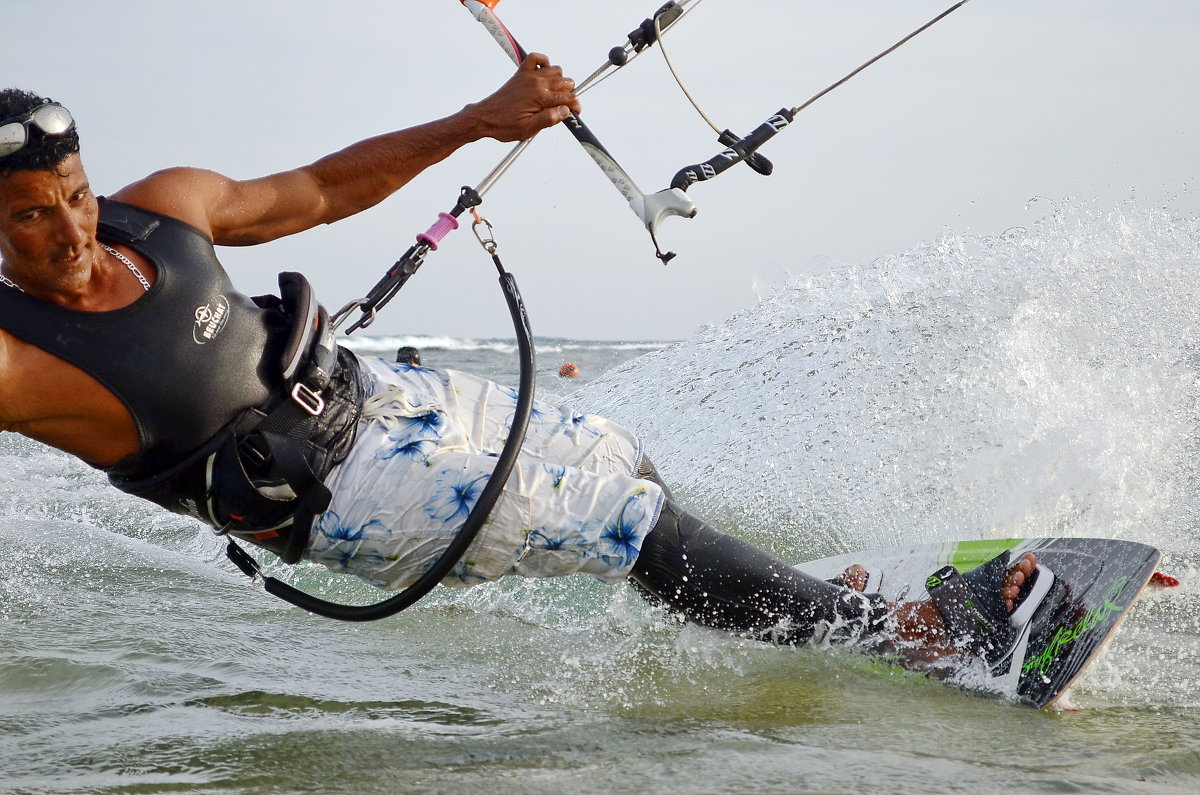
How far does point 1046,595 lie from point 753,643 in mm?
992

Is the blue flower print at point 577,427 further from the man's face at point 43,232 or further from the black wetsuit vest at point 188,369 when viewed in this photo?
the man's face at point 43,232

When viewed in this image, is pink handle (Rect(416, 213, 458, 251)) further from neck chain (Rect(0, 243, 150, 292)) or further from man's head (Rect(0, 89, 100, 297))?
man's head (Rect(0, 89, 100, 297))

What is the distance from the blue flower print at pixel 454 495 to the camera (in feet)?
8.61

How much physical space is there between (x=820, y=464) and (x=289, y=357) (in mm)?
4077

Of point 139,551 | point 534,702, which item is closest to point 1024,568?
point 534,702

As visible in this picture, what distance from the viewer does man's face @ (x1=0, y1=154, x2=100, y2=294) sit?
7.53ft

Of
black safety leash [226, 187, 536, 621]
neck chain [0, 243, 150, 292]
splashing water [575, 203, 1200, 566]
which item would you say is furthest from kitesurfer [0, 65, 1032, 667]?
splashing water [575, 203, 1200, 566]

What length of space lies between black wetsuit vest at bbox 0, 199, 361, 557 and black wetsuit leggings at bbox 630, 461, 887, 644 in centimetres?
94

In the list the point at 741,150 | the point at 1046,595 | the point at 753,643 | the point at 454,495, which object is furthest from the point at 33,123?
the point at 1046,595

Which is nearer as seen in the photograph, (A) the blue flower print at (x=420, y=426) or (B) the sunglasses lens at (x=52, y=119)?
(B) the sunglasses lens at (x=52, y=119)

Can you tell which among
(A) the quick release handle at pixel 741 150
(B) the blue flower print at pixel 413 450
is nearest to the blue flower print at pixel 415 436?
(B) the blue flower print at pixel 413 450

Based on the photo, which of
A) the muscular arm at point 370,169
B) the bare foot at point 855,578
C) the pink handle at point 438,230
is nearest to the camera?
the muscular arm at point 370,169

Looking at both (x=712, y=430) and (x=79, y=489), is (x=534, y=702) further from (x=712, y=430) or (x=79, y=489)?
(x=79, y=489)

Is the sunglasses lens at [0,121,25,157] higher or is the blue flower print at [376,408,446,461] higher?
the sunglasses lens at [0,121,25,157]
